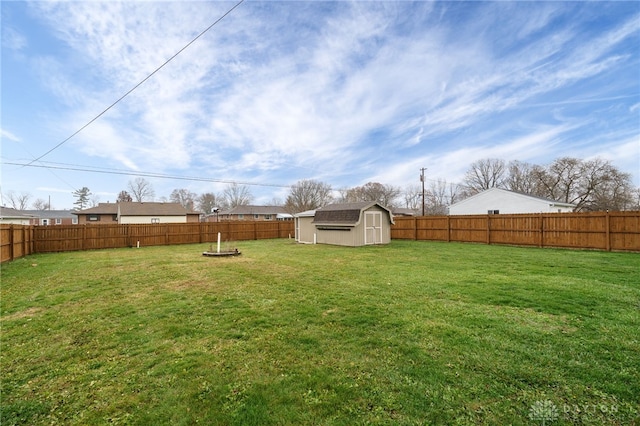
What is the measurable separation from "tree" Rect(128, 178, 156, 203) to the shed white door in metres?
45.2

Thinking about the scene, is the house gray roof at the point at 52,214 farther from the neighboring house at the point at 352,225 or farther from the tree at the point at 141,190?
the neighboring house at the point at 352,225

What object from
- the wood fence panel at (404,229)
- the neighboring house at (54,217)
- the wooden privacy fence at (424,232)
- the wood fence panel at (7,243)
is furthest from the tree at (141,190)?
the wood fence panel at (404,229)

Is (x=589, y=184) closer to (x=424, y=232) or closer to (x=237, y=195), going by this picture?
(x=424, y=232)

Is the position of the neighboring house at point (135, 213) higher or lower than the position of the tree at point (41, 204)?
lower

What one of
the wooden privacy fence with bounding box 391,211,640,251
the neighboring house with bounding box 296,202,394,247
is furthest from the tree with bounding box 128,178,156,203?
the wooden privacy fence with bounding box 391,211,640,251

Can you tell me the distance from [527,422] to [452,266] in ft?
22.6

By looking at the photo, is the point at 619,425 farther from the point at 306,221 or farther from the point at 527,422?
the point at 306,221

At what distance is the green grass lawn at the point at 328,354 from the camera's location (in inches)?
85.0

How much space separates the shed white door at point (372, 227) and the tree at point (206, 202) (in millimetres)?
49508

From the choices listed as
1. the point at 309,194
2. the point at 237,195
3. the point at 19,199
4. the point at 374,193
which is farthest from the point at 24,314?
the point at 19,199

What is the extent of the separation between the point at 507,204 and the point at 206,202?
54.0m

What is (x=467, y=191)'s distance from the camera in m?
46.2

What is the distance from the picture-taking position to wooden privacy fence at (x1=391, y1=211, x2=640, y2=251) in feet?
36.9

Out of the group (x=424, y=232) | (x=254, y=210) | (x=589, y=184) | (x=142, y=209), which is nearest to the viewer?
(x=424, y=232)
